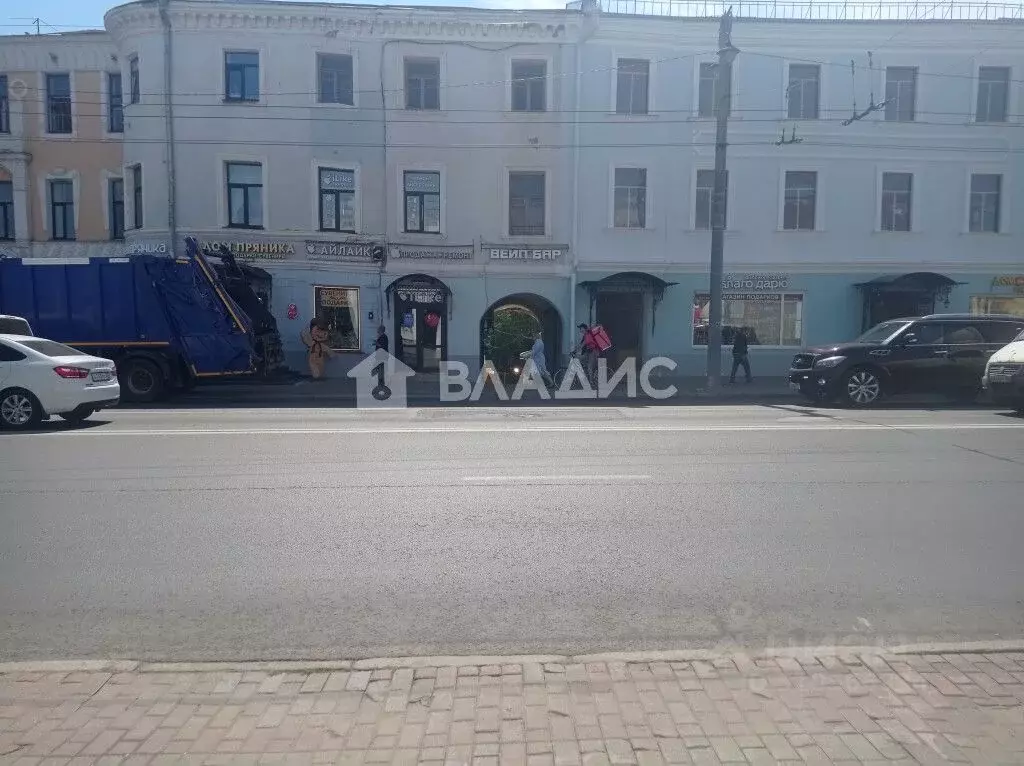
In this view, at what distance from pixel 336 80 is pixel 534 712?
66.4ft

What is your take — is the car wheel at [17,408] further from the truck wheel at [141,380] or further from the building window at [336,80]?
→ the building window at [336,80]

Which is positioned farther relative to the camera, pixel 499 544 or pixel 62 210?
A: pixel 62 210

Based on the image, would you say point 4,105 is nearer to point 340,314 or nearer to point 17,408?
point 340,314

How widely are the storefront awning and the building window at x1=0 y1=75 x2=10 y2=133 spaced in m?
25.3

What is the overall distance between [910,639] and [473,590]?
2.47 metres

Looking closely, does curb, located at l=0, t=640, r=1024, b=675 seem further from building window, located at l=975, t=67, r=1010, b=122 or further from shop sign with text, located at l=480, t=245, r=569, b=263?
building window, located at l=975, t=67, r=1010, b=122

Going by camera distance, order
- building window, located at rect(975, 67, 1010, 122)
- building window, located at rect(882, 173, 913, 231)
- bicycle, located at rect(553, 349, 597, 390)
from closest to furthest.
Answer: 1. bicycle, located at rect(553, 349, 597, 390)
2. building window, located at rect(975, 67, 1010, 122)
3. building window, located at rect(882, 173, 913, 231)

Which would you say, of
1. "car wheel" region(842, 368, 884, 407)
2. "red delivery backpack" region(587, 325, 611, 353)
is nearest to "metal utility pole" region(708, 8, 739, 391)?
"red delivery backpack" region(587, 325, 611, 353)

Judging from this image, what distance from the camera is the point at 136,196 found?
67.9 ft

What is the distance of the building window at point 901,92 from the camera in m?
20.7

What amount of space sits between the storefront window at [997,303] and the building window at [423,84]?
16.2 meters

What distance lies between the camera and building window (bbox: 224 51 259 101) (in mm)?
19938

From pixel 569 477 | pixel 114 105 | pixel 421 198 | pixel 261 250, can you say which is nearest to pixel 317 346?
pixel 261 250

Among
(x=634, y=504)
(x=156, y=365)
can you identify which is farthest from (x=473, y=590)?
(x=156, y=365)
